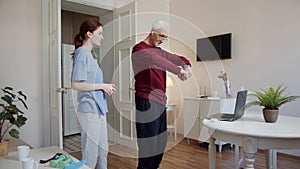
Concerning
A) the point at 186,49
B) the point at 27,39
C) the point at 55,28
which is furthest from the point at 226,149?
the point at 27,39

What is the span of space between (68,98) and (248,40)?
3.27m

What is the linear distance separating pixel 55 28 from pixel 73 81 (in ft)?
4.55

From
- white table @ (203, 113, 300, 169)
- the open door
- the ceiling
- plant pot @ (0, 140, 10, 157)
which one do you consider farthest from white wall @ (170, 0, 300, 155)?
plant pot @ (0, 140, 10, 157)

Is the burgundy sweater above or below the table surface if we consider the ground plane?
above

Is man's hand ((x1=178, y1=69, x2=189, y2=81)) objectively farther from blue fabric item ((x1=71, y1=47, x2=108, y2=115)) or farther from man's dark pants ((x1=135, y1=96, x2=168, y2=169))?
blue fabric item ((x1=71, y1=47, x2=108, y2=115))

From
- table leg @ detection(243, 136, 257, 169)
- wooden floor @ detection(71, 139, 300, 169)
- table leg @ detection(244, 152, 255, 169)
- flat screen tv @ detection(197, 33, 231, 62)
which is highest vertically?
flat screen tv @ detection(197, 33, 231, 62)

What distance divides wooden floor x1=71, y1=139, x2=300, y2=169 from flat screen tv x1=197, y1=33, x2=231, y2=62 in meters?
1.44

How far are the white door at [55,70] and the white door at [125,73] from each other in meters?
1.00

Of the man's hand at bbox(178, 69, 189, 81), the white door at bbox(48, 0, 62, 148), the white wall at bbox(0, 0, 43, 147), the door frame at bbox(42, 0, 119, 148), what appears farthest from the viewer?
the door frame at bbox(42, 0, 119, 148)

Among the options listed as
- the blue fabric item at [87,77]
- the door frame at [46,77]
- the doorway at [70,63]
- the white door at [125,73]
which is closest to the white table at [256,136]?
the blue fabric item at [87,77]

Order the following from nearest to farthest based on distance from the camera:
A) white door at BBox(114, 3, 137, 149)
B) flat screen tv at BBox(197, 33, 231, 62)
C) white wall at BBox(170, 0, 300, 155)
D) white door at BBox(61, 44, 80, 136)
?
white wall at BBox(170, 0, 300, 155) < white door at BBox(114, 3, 137, 149) < flat screen tv at BBox(197, 33, 231, 62) < white door at BBox(61, 44, 80, 136)

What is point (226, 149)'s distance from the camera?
3.33 meters

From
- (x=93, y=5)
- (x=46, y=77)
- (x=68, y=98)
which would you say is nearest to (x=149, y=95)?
(x=46, y=77)

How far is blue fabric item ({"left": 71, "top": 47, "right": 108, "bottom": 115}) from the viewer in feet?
4.78
